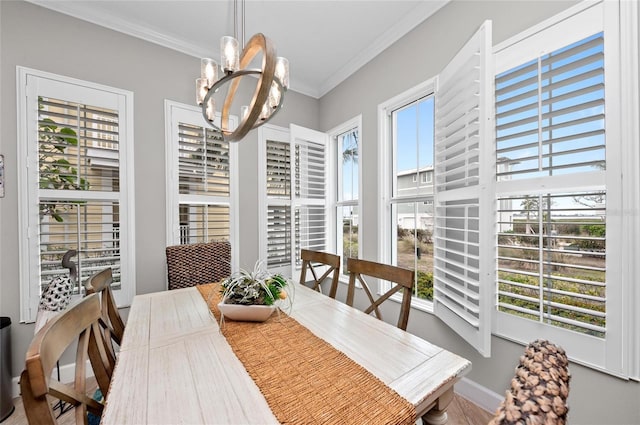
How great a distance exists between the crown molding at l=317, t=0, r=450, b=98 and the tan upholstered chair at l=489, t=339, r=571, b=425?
240cm

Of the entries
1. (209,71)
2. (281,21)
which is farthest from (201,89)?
(281,21)

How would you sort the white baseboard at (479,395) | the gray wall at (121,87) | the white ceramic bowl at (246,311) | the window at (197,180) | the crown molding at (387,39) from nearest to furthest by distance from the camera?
1. the white ceramic bowl at (246,311)
2. the white baseboard at (479,395)
3. the gray wall at (121,87)
4. the crown molding at (387,39)
5. the window at (197,180)

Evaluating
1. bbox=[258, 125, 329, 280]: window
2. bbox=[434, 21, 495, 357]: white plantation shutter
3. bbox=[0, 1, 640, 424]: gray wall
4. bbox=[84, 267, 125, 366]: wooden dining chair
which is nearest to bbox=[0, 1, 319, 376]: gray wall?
bbox=[0, 1, 640, 424]: gray wall

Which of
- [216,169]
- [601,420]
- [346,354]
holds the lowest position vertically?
[601,420]

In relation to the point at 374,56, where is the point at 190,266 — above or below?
below

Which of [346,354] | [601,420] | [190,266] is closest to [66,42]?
[190,266]

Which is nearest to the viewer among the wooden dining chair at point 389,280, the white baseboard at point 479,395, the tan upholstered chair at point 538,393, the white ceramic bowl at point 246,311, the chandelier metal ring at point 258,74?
the tan upholstered chair at point 538,393

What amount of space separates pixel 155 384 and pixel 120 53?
275 centimetres

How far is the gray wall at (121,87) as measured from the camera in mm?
1901

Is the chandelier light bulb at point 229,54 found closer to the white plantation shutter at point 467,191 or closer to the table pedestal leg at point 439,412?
the white plantation shutter at point 467,191

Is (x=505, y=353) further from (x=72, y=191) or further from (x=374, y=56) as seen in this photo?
(x=72, y=191)

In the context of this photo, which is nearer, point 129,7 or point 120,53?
point 129,7

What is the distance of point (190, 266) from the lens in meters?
2.21

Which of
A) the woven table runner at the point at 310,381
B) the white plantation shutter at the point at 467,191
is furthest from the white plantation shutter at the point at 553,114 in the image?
the woven table runner at the point at 310,381
